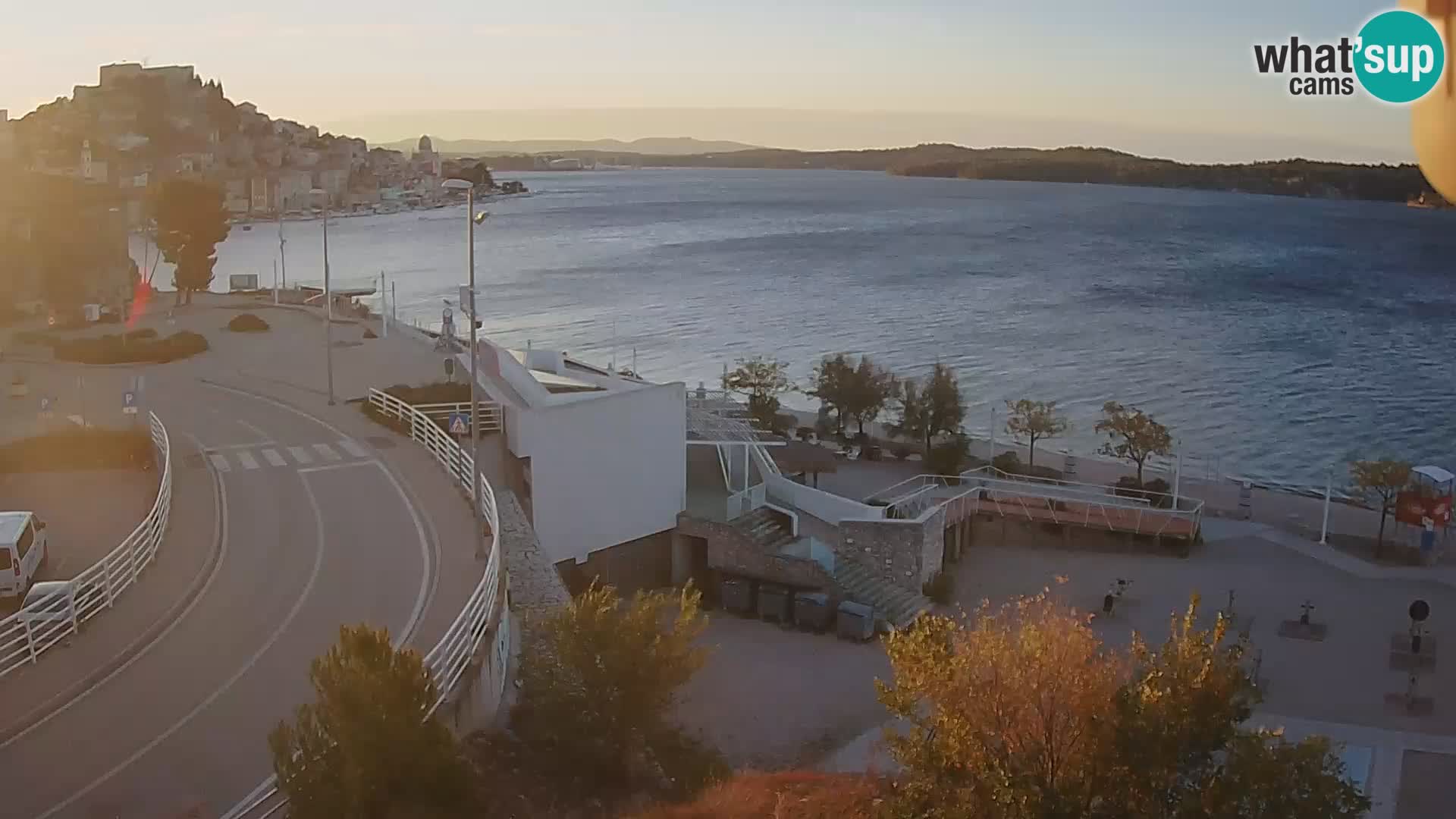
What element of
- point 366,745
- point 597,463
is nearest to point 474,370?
point 597,463

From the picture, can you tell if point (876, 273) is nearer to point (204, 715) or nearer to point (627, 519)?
point (627, 519)

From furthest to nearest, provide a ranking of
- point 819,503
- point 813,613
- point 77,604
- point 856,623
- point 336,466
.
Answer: point 819,503
point 336,466
point 813,613
point 856,623
point 77,604

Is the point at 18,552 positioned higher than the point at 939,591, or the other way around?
the point at 18,552

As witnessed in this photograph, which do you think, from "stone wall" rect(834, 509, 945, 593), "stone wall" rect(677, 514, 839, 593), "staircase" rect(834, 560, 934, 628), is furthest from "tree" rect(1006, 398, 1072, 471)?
"stone wall" rect(677, 514, 839, 593)

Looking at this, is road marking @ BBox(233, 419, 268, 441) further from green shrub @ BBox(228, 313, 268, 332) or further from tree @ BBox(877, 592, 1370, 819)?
tree @ BBox(877, 592, 1370, 819)

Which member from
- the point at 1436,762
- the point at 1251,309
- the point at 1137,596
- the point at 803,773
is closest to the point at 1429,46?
the point at 803,773

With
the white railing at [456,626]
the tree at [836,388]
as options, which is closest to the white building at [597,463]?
the white railing at [456,626]

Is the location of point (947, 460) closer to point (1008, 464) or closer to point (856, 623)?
point (1008, 464)

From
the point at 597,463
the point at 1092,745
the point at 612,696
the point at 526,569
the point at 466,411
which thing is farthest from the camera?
the point at 466,411
